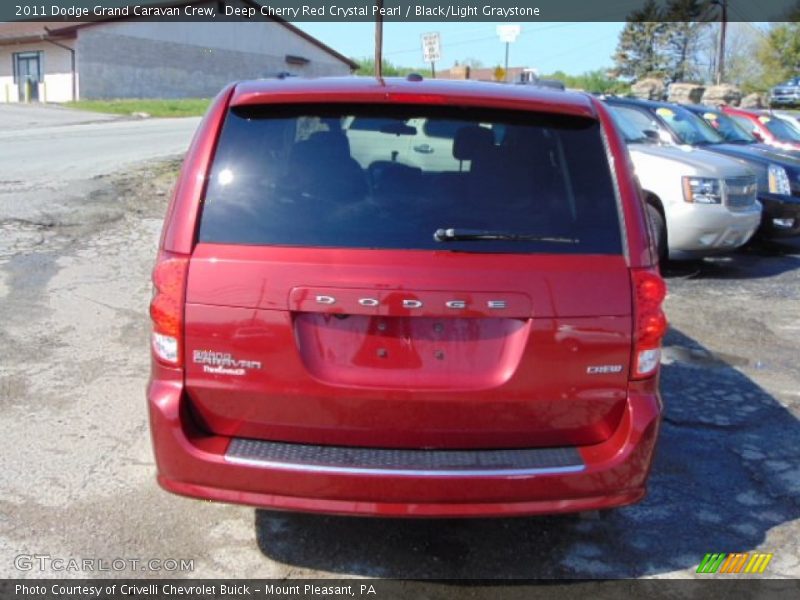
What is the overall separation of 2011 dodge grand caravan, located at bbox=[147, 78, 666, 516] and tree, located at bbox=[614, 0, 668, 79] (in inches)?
2662

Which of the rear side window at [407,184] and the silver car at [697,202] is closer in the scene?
the rear side window at [407,184]

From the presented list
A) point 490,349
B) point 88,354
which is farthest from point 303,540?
point 88,354

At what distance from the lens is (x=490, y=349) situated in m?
2.72

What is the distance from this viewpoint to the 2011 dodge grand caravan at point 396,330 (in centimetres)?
269

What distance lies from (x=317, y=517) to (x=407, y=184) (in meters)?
1.58

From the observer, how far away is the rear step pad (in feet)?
8.85

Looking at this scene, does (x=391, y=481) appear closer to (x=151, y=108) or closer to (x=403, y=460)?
(x=403, y=460)

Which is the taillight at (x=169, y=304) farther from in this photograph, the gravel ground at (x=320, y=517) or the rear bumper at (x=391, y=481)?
the gravel ground at (x=320, y=517)

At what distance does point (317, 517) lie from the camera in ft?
11.5

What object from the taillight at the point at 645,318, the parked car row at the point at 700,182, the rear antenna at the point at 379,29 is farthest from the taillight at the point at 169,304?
the rear antenna at the point at 379,29

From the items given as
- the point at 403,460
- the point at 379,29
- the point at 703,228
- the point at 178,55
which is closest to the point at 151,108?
the point at 178,55

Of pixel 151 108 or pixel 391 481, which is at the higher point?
pixel 151 108

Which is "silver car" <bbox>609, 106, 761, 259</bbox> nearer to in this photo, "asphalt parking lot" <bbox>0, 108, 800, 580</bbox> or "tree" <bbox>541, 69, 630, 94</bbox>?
"asphalt parking lot" <bbox>0, 108, 800, 580</bbox>

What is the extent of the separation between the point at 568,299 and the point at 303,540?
1550mm
